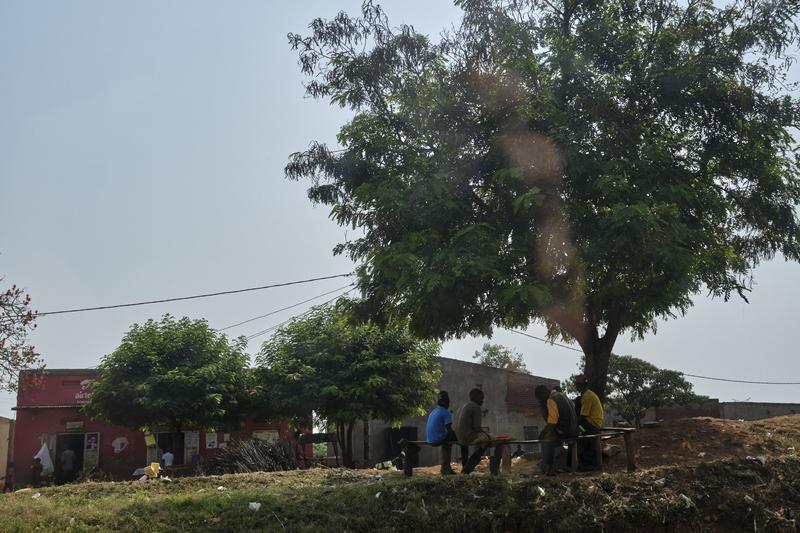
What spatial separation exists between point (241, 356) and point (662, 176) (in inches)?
768

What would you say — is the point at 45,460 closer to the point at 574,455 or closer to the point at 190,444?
the point at 190,444

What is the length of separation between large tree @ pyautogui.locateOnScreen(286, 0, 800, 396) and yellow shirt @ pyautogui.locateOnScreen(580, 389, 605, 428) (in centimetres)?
177

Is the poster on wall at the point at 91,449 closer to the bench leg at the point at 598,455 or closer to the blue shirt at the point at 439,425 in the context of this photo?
the blue shirt at the point at 439,425

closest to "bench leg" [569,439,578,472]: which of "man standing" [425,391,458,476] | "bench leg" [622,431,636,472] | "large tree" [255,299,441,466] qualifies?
"bench leg" [622,431,636,472]

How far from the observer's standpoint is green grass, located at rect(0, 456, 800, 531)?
10.4 metres

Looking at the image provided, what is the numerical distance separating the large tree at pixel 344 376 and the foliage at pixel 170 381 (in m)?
1.57

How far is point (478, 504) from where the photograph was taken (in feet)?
36.3

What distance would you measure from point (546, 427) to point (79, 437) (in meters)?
24.9

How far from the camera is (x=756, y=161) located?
14320 mm

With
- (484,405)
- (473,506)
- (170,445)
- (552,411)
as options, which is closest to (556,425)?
(552,411)

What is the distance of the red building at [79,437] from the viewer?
3039 cm

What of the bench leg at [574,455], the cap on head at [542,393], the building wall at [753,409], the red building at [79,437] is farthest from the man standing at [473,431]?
the building wall at [753,409]

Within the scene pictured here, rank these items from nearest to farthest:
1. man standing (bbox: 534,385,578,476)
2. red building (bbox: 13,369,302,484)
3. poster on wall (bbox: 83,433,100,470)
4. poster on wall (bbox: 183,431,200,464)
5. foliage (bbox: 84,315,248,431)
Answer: man standing (bbox: 534,385,578,476) → foliage (bbox: 84,315,248,431) → red building (bbox: 13,369,302,484) → poster on wall (bbox: 83,433,100,470) → poster on wall (bbox: 183,431,200,464)

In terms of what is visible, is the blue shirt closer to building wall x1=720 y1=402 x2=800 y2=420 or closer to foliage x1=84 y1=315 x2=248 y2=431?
foliage x1=84 y1=315 x2=248 y2=431
